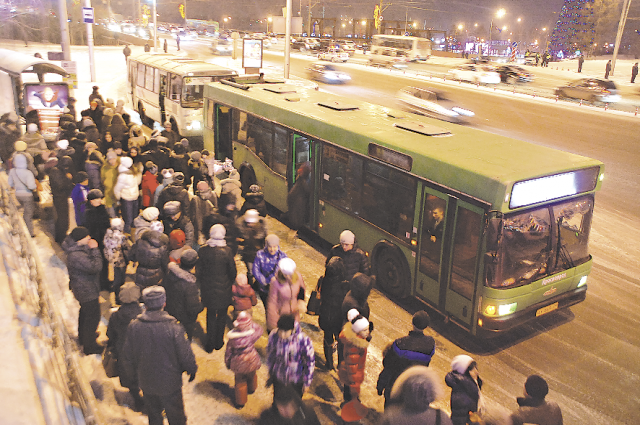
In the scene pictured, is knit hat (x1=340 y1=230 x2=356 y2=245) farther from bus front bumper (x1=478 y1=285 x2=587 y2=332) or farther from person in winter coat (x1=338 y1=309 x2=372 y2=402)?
bus front bumper (x1=478 y1=285 x2=587 y2=332)

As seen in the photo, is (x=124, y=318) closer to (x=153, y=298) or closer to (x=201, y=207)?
(x=153, y=298)

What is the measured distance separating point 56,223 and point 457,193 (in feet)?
23.9

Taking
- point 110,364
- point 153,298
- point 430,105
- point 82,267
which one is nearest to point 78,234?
Result: point 82,267

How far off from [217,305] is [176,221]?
1858 mm

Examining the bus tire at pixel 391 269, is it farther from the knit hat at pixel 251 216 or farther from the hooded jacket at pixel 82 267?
the hooded jacket at pixel 82 267

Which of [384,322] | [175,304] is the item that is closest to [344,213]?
[384,322]

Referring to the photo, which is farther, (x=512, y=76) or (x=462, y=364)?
(x=512, y=76)

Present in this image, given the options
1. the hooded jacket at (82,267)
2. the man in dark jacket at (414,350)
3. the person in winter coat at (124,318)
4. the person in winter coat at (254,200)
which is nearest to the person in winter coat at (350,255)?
the man in dark jacket at (414,350)

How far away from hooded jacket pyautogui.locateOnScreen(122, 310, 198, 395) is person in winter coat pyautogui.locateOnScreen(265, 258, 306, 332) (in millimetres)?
1346

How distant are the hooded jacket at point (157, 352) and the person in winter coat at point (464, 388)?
7.75 ft

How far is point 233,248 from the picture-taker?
8.05 meters

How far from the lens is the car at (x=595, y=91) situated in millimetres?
31078

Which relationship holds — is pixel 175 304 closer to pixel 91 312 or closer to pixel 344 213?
pixel 91 312

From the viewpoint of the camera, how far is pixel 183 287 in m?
5.97
